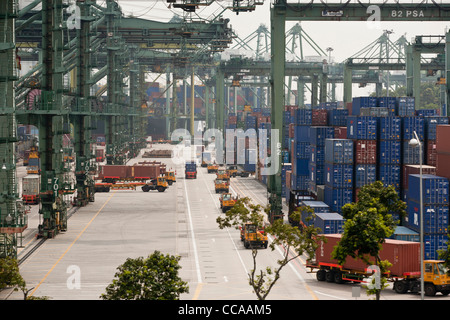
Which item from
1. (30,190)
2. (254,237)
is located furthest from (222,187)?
(254,237)

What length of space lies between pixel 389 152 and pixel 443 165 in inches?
452

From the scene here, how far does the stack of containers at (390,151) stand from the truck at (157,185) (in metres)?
52.9

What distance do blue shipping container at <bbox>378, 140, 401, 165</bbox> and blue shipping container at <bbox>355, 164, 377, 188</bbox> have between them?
1000 millimetres

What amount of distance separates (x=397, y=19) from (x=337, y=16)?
6.54m

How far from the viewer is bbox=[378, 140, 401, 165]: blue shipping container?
232ft

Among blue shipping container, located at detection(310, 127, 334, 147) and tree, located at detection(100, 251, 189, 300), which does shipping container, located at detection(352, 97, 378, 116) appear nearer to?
blue shipping container, located at detection(310, 127, 334, 147)

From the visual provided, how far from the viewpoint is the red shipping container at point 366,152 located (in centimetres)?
7131

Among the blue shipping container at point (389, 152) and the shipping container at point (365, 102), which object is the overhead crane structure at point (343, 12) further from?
the blue shipping container at point (389, 152)

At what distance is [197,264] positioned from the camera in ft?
196

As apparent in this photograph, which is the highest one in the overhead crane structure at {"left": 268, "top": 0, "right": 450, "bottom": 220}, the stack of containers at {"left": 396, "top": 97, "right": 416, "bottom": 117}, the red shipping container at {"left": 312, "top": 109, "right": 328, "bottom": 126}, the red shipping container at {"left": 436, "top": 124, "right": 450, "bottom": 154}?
the overhead crane structure at {"left": 268, "top": 0, "right": 450, "bottom": 220}

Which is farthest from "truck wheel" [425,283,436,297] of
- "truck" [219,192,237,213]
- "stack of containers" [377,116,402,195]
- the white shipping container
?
the white shipping container
